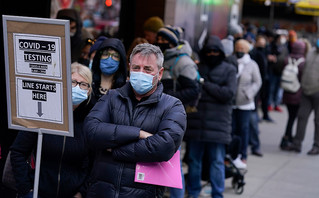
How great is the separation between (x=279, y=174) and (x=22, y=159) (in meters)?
5.70

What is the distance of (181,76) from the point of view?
6215mm

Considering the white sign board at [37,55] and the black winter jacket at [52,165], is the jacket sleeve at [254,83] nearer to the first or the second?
the black winter jacket at [52,165]

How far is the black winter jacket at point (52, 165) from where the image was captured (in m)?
4.03

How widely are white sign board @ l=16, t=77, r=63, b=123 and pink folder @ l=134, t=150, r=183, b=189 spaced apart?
0.60 m

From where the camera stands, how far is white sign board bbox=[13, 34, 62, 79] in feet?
11.7

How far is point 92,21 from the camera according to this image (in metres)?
10.8

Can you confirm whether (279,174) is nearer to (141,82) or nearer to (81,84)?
(81,84)

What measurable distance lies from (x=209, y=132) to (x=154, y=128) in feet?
10.0

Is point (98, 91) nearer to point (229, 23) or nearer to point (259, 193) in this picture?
point (259, 193)

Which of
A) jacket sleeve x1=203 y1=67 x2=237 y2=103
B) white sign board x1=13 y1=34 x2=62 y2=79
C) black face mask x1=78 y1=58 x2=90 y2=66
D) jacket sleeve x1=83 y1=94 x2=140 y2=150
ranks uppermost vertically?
white sign board x1=13 y1=34 x2=62 y2=79

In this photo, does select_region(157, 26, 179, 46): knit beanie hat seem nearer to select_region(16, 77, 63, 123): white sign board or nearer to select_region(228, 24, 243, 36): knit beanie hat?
select_region(16, 77, 63, 123): white sign board

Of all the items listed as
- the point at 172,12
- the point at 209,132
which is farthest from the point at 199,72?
the point at 172,12

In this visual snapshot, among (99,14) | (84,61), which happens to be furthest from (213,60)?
(99,14)

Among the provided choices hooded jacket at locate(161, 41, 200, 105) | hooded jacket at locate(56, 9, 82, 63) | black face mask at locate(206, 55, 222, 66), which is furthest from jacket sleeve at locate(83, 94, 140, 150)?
hooded jacket at locate(56, 9, 82, 63)
